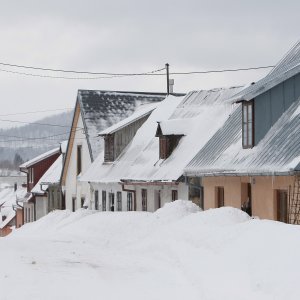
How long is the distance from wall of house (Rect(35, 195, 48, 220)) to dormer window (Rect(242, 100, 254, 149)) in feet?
116

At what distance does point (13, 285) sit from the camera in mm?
13695

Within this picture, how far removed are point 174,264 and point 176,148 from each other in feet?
59.4

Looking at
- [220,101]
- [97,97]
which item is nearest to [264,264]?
[220,101]

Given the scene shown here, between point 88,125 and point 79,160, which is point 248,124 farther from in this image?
point 79,160

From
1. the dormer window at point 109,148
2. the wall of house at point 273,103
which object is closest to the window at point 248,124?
the wall of house at point 273,103

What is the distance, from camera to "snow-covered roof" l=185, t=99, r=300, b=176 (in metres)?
20.4

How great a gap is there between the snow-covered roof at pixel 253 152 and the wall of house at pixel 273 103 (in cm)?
28

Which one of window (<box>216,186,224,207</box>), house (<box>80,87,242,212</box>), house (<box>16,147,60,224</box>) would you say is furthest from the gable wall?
window (<box>216,186,224,207</box>)

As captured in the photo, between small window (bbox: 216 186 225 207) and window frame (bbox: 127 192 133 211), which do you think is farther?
window frame (bbox: 127 192 133 211)

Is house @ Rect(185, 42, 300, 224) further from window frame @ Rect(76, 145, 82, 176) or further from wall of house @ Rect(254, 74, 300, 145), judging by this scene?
window frame @ Rect(76, 145, 82, 176)

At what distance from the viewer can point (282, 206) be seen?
2264cm

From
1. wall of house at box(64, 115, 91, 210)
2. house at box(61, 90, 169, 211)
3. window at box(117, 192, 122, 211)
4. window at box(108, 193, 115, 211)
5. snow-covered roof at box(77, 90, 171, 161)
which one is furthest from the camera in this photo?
wall of house at box(64, 115, 91, 210)

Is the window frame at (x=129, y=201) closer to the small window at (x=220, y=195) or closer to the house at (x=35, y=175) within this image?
the small window at (x=220, y=195)

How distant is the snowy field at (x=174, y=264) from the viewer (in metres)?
12.5
